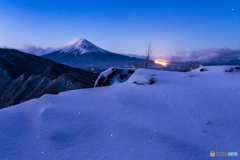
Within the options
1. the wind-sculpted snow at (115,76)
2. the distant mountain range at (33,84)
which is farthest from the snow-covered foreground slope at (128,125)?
the distant mountain range at (33,84)

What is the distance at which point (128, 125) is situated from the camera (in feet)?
9.93

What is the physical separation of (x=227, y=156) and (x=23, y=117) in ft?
14.9

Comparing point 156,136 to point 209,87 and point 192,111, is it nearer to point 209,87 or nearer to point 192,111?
point 192,111

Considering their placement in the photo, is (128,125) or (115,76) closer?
(128,125)

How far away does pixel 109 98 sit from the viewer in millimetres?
4262

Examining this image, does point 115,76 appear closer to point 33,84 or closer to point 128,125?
point 128,125

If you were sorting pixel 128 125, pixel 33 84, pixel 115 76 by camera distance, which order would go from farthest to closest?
pixel 33 84, pixel 115 76, pixel 128 125

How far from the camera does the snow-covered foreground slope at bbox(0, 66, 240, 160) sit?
92.8 inches

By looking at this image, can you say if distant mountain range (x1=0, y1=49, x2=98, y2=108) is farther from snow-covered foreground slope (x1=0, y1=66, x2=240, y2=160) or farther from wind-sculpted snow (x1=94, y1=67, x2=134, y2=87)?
snow-covered foreground slope (x1=0, y1=66, x2=240, y2=160)

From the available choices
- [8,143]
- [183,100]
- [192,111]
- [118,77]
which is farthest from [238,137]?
[118,77]

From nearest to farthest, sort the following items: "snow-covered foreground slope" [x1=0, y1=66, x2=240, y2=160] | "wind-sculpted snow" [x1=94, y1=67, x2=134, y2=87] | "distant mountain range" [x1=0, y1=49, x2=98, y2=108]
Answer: "snow-covered foreground slope" [x1=0, y1=66, x2=240, y2=160] → "wind-sculpted snow" [x1=94, y1=67, x2=134, y2=87] → "distant mountain range" [x1=0, y1=49, x2=98, y2=108]

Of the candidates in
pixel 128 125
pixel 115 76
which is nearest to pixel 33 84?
pixel 115 76

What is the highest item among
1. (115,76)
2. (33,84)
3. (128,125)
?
(115,76)

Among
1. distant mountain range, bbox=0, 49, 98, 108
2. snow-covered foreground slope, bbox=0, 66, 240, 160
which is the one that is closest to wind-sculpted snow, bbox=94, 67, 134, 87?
snow-covered foreground slope, bbox=0, 66, 240, 160
